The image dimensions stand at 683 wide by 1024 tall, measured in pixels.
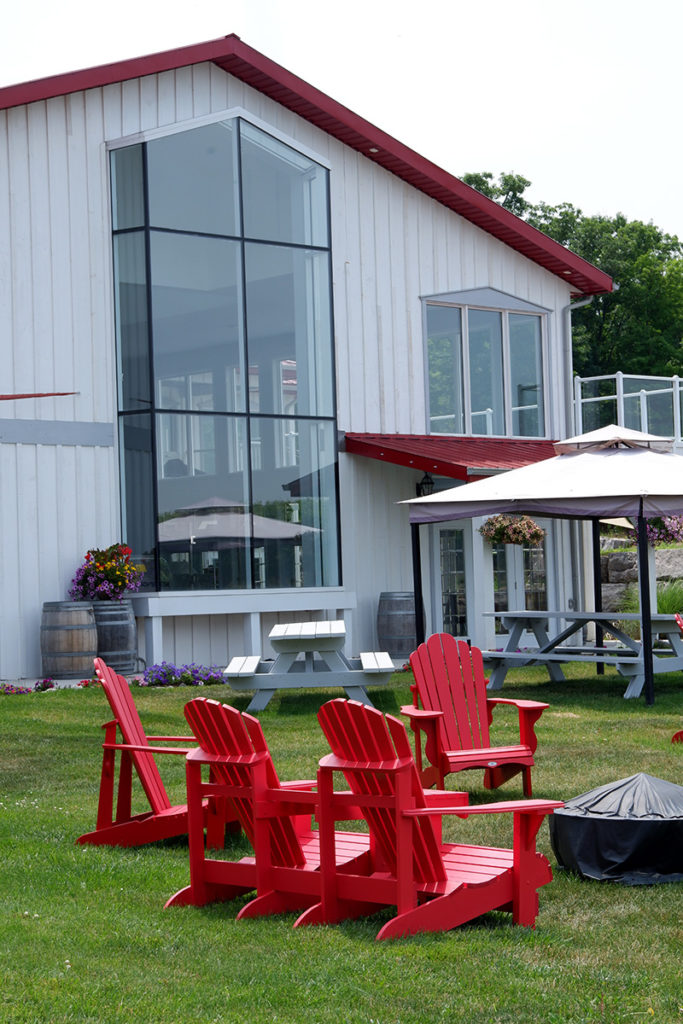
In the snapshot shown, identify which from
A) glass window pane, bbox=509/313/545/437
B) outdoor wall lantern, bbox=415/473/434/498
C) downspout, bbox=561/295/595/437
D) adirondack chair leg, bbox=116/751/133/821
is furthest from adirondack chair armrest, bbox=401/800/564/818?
downspout, bbox=561/295/595/437

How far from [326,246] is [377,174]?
168 cm

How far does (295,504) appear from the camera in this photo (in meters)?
16.5

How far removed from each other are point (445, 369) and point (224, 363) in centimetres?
404

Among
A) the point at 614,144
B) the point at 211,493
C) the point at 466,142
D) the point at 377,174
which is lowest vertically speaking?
the point at 211,493

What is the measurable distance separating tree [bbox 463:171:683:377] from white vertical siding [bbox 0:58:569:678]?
94.5 ft

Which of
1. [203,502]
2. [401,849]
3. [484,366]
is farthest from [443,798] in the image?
[484,366]

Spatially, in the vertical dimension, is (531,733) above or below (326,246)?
below

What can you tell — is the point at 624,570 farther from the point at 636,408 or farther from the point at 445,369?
the point at 445,369

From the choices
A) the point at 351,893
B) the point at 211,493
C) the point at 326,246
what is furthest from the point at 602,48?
the point at 351,893

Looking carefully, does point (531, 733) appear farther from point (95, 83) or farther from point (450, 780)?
point (95, 83)

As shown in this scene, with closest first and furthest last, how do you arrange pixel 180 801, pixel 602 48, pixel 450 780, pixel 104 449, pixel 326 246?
pixel 180 801, pixel 450 780, pixel 602 48, pixel 104 449, pixel 326 246

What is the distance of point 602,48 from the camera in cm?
1325

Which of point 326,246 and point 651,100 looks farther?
point 326,246

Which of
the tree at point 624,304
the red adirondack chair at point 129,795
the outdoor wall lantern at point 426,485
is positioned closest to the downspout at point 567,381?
the outdoor wall lantern at point 426,485
